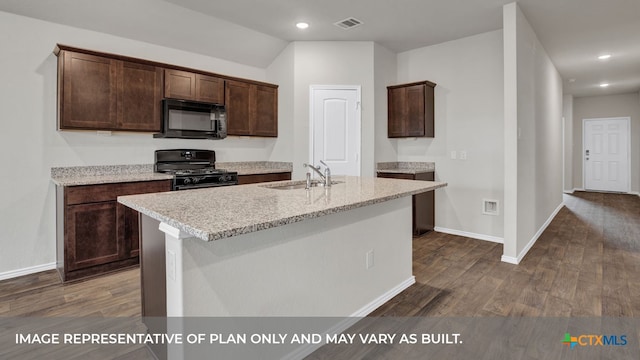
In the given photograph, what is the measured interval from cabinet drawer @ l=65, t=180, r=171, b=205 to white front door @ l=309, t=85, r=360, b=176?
2017 millimetres

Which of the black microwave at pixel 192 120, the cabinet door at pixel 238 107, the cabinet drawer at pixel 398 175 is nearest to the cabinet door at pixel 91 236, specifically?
the black microwave at pixel 192 120

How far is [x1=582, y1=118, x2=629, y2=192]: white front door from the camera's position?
8367mm

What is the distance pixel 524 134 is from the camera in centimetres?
369

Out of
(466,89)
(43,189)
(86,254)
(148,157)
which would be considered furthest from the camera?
(466,89)

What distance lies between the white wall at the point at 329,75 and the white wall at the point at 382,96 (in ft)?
0.38

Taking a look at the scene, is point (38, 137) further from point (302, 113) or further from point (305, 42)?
point (305, 42)

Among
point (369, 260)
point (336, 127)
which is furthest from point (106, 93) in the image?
point (369, 260)

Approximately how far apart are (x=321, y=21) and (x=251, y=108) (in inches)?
57.0

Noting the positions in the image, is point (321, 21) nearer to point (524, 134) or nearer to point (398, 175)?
point (398, 175)

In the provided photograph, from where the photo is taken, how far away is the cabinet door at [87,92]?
10.1 feet

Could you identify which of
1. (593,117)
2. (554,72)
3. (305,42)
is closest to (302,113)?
(305,42)

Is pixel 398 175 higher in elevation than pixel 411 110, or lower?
lower

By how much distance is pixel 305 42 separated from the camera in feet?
14.9

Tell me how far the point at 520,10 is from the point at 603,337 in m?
3.12
